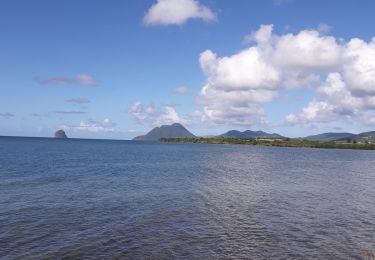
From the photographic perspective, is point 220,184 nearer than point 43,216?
No

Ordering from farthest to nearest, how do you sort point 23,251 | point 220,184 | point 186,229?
point 220,184 → point 186,229 → point 23,251

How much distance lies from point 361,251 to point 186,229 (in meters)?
15.3

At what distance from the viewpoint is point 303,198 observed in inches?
2199

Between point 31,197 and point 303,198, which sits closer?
point 31,197

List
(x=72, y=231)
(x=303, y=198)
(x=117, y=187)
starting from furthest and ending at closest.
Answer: (x=117, y=187) → (x=303, y=198) → (x=72, y=231)

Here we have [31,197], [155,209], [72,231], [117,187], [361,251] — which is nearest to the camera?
[361,251]

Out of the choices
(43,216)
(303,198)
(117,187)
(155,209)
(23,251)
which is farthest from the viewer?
(117,187)

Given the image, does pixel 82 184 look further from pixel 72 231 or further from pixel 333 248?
pixel 333 248

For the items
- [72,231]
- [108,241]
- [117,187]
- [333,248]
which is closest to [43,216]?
[72,231]

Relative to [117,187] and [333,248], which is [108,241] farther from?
[117,187]

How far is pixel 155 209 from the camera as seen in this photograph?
45.0 metres

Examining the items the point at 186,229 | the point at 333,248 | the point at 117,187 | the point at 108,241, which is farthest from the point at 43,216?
the point at 333,248

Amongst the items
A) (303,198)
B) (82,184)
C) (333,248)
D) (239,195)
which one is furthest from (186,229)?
(82,184)

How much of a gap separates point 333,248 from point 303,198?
24834mm
